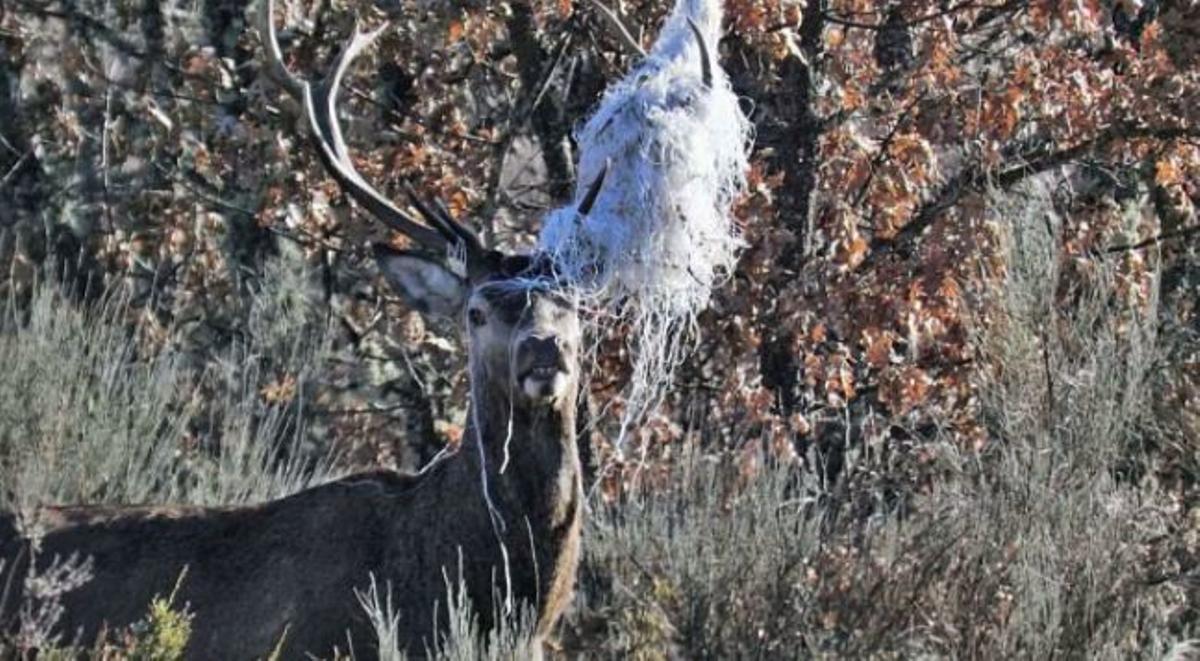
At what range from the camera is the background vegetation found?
8016mm

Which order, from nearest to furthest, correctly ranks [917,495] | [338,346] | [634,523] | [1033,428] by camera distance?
[1033,428] < [634,523] < [917,495] < [338,346]

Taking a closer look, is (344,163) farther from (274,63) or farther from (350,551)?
(350,551)

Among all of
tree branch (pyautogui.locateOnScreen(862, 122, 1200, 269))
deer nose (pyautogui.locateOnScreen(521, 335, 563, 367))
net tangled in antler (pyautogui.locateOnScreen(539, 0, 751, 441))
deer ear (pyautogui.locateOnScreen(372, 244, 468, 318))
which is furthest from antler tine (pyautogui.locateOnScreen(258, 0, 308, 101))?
tree branch (pyautogui.locateOnScreen(862, 122, 1200, 269))

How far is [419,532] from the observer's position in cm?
738

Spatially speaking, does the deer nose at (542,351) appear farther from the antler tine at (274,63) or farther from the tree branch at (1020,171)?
the tree branch at (1020,171)

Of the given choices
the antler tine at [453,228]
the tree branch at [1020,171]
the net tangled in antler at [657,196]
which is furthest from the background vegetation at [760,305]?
the antler tine at [453,228]

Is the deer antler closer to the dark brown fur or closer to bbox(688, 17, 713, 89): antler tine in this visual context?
the dark brown fur

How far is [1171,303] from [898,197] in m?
1.63

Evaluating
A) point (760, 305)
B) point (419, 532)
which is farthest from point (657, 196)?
point (760, 305)

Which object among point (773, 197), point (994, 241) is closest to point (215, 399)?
point (773, 197)

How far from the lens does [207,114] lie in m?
11.5

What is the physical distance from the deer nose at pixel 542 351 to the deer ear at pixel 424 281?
0.71 metres

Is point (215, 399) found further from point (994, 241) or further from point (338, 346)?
point (994, 241)

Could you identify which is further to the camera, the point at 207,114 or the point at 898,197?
the point at 207,114
